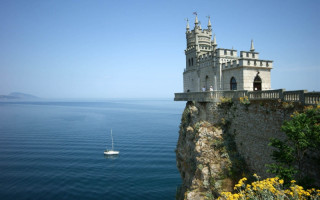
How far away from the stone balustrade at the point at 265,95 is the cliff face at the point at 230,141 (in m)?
0.47

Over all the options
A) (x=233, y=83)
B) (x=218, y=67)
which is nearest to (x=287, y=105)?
(x=233, y=83)

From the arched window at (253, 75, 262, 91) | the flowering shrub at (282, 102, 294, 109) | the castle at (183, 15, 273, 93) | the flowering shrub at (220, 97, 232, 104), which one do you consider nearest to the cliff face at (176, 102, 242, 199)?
the flowering shrub at (220, 97, 232, 104)

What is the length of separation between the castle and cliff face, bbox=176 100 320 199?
309 centimetres

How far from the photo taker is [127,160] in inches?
1980

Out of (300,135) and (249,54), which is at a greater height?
(249,54)

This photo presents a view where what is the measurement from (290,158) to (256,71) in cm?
1188

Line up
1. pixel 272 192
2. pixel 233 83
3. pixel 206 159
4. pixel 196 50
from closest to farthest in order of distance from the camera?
pixel 272 192 → pixel 206 159 → pixel 233 83 → pixel 196 50

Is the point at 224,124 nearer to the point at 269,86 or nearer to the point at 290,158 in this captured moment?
the point at 269,86

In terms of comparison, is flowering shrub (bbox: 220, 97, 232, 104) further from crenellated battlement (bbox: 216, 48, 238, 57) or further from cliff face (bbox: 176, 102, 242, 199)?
crenellated battlement (bbox: 216, 48, 238, 57)

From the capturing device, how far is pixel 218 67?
73.3 feet

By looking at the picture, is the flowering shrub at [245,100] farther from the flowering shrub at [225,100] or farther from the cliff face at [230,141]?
the flowering shrub at [225,100]

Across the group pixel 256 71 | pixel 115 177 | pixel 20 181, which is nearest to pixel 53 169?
pixel 20 181

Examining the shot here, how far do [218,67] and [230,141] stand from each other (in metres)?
8.68

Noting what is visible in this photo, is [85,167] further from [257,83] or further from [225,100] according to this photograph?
[257,83]
